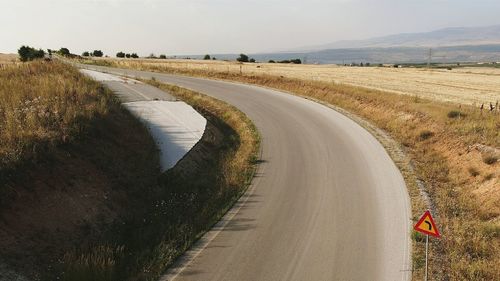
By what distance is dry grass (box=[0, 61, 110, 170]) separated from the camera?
948 cm

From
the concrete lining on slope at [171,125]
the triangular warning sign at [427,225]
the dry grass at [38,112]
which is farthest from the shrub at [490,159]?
the dry grass at [38,112]

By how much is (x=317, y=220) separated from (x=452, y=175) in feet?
20.5

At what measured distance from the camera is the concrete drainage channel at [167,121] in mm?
15094

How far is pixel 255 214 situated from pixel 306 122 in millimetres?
11884

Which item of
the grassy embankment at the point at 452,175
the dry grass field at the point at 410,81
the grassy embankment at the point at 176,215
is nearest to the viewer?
the grassy embankment at the point at 176,215

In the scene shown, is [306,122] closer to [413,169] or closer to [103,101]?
[413,169]

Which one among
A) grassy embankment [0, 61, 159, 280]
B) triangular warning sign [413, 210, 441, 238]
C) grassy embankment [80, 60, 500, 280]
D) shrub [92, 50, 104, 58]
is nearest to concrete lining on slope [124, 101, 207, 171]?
grassy embankment [0, 61, 159, 280]

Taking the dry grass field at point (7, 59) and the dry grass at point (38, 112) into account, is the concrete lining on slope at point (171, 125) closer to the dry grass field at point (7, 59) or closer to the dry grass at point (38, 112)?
the dry grass at point (38, 112)

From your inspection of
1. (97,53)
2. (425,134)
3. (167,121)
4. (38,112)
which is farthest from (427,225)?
(97,53)

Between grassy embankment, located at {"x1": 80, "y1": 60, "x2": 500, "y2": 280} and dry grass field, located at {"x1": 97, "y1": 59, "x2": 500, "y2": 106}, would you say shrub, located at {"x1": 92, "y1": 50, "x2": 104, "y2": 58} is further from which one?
grassy embankment, located at {"x1": 80, "y1": 60, "x2": 500, "y2": 280}

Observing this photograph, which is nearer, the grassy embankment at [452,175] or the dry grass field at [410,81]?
the grassy embankment at [452,175]

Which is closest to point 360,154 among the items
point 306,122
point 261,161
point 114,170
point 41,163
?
point 261,161

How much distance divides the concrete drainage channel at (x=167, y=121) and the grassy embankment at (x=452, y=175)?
810 centimetres

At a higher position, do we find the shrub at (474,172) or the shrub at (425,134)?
the shrub at (425,134)
